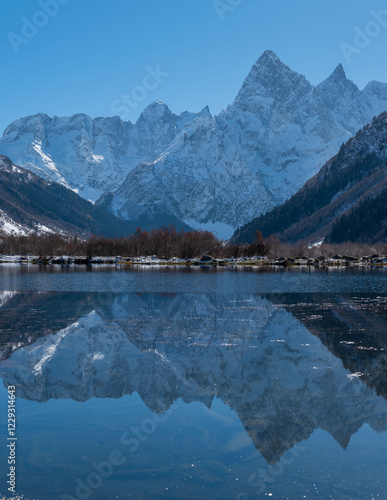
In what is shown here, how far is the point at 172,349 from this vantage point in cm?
2984

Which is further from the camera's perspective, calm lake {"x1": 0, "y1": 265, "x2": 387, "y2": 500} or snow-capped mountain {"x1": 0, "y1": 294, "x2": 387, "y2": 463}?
snow-capped mountain {"x1": 0, "y1": 294, "x2": 387, "y2": 463}

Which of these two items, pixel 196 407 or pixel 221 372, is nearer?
pixel 196 407

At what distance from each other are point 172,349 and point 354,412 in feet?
40.3

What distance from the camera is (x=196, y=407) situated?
67.3ft

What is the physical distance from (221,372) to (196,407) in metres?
4.95

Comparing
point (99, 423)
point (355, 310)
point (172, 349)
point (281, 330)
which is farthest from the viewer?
point (355, 310)

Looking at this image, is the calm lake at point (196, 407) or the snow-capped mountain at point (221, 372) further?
the snow-capped mountain at point (221, 372)

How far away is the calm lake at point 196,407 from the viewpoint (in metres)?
14.5

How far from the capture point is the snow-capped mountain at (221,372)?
19250mm

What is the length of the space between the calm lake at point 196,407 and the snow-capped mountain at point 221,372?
0.26 feet

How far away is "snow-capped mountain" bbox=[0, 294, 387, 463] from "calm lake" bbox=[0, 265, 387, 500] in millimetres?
79

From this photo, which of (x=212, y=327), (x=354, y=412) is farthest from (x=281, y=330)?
(x=354, y=412)

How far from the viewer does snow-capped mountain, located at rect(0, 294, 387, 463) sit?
19250mm

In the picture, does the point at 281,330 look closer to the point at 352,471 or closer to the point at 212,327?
the point at 212,327
